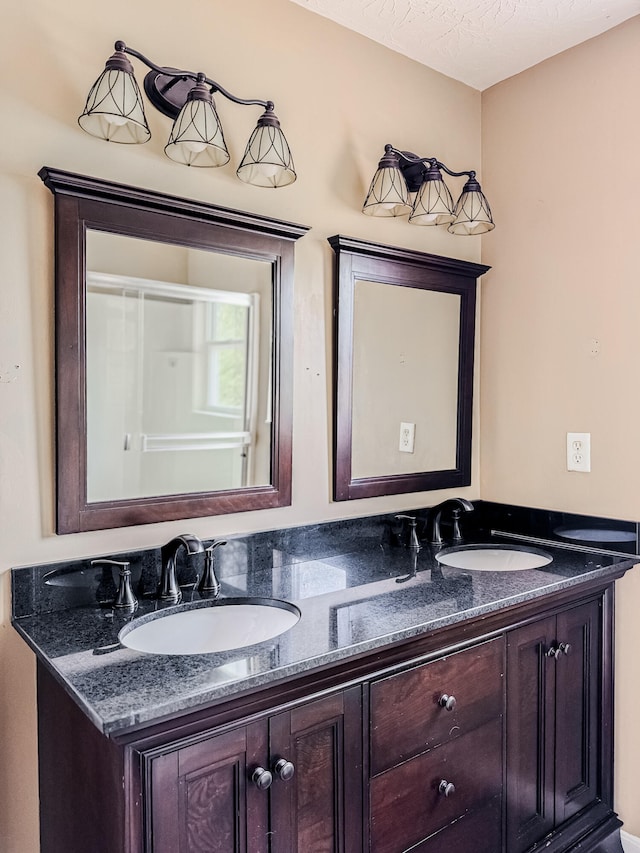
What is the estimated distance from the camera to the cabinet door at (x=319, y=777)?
1197mm

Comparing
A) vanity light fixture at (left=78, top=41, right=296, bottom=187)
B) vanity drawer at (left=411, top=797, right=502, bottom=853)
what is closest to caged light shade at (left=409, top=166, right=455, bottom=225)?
vanity light fixture at (left=78, top=41, right=296, bottom=187)

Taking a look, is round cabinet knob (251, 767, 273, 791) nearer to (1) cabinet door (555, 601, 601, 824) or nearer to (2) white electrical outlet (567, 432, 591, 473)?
(1) cabinet door (555, 601, 601, 824)

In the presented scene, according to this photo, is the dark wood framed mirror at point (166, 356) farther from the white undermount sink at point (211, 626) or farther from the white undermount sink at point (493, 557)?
the white undermount sink at point (493, 557)

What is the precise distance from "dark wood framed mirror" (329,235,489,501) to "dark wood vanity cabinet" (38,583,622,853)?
2.11ft

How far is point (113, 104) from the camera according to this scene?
1.42 meters

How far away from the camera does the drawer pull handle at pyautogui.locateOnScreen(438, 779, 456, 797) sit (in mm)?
1454

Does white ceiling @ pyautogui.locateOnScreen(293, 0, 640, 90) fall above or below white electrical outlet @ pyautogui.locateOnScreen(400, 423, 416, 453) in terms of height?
above

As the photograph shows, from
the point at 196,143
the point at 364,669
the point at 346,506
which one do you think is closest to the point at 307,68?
the point at 196,143

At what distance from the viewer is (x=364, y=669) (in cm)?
132

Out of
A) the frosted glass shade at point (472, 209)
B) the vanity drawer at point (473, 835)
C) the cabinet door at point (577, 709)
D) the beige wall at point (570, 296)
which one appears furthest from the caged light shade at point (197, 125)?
the vanity drawer at point (473, 835)

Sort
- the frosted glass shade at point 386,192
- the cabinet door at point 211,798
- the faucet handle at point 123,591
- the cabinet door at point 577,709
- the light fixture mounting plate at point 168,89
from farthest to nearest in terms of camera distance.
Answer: the frosted glass shade at point 386,192
the cabinet door at point 577,709
the light fixture mounting plate at point 168,89
the faucet handle at point 123,591
the cabinet door at point 211,798

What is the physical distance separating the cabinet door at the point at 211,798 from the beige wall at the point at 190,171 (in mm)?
543

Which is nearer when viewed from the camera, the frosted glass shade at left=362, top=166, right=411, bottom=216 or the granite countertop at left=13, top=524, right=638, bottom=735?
the granite countertop at left=13, top=524, right=638, bottom=735

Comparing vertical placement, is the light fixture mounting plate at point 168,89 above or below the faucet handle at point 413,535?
above
